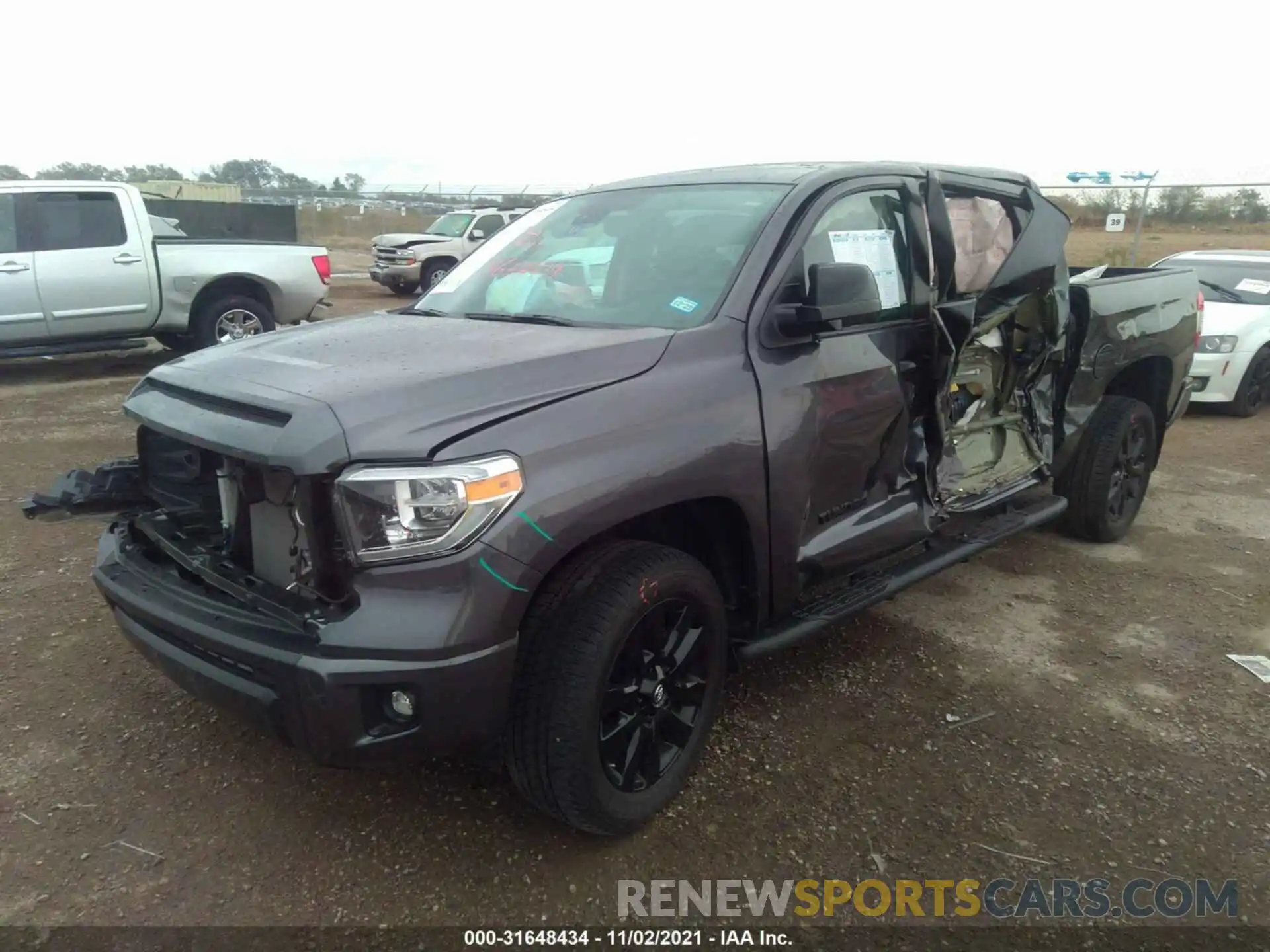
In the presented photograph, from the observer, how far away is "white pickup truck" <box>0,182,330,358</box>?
864 centimetres

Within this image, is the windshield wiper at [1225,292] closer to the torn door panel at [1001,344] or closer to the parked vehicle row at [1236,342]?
the parked vehicle row at [1236,342]

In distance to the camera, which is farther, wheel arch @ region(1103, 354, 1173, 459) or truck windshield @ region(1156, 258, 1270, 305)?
truck windshield @ region(1156, 258, 1270, 305)

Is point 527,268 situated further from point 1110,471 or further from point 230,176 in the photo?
point 230,176

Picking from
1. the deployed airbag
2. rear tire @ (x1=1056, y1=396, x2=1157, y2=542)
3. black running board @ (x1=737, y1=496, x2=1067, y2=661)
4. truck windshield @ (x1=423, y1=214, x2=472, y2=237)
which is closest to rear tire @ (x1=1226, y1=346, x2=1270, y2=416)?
rear tire @ (x1=1056, y1=396, x2=1157, y2=542)

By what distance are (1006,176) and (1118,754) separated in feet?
8.48

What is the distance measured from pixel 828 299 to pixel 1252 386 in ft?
25.5

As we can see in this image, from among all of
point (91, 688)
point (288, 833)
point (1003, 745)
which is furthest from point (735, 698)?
point (91, 688)

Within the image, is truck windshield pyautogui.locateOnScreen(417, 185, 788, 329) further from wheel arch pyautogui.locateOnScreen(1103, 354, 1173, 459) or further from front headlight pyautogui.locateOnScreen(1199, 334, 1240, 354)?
front headlight pyautogui.locateOnScreen(1199, 334, 1240, 354)

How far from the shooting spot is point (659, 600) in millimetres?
2533

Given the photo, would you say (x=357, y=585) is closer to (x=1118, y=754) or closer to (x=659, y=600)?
(x=659, y=600)

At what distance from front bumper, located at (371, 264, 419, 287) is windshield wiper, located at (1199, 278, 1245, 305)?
13019 mm

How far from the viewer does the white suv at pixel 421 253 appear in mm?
17531

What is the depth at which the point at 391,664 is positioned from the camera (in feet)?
7.06

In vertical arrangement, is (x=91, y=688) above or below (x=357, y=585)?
below
